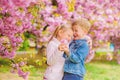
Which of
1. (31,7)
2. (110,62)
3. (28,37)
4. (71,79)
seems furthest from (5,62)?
(71,79)

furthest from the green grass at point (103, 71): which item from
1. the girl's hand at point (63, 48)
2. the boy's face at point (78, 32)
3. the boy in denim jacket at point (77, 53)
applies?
the girl's hand at point (63, 48)

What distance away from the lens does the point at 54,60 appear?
22.8ft

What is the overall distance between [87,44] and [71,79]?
1.80ft

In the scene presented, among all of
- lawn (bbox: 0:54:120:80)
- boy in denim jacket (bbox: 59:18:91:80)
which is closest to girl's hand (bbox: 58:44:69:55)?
boy in denim jacket (bbox: 59:18:91:80)

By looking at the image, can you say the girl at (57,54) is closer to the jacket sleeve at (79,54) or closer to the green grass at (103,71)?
the jacket sleeve at (79,54)

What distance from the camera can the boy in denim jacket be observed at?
261 inches

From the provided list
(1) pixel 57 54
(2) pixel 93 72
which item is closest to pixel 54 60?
(1) pixel 57 54

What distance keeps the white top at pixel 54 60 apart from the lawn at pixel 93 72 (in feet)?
21.4

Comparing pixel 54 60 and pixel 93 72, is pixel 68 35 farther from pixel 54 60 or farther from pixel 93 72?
pixel 93 72

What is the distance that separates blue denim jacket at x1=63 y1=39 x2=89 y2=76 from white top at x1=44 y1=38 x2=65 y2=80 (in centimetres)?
14

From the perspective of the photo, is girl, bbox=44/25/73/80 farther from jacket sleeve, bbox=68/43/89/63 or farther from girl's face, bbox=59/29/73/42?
jacket sleeve, bbox=68/43/89/63

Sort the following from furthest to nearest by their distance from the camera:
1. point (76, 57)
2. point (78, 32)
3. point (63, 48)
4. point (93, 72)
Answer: point (93, 72), point (78, 32), point (76, 57), point (63, 48)

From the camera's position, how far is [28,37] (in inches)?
694

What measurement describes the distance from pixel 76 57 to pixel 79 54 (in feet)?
0.21
